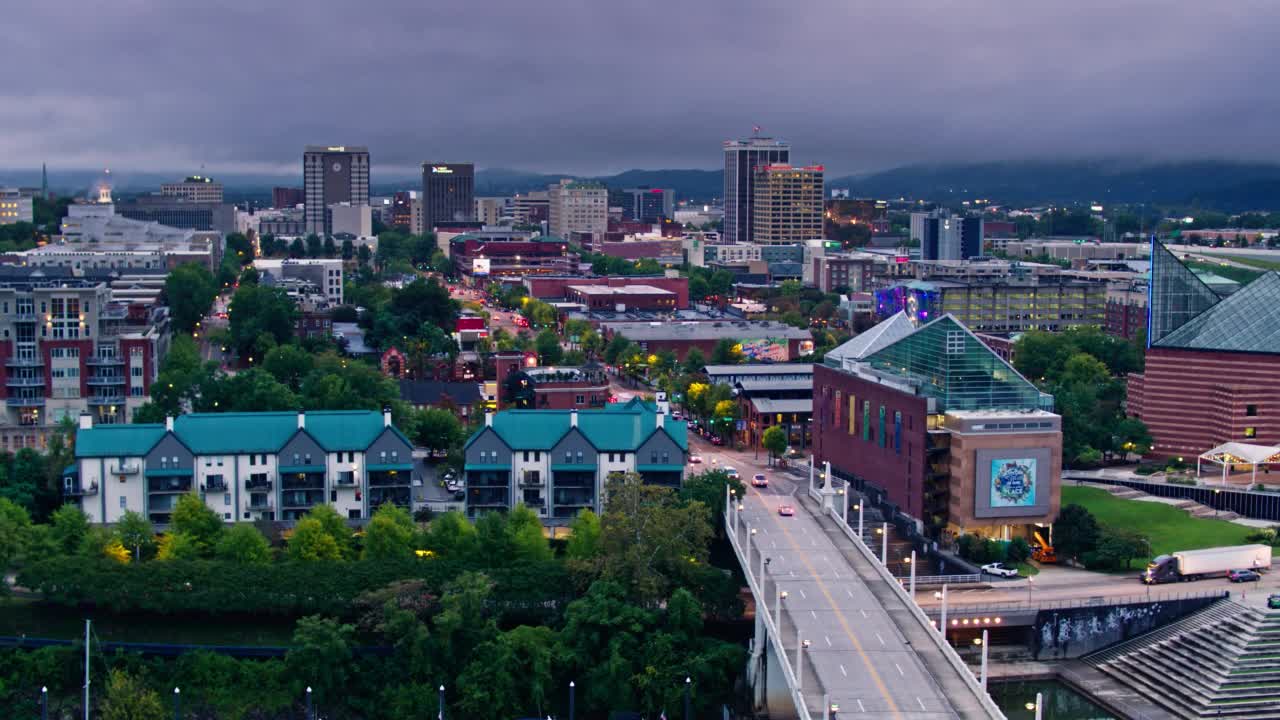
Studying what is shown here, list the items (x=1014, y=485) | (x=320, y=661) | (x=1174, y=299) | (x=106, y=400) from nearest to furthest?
1. (x=320, y=661)
2. (x=1014, y=485)
3. (x=1174, y=299)
4. (x=106, y=400)

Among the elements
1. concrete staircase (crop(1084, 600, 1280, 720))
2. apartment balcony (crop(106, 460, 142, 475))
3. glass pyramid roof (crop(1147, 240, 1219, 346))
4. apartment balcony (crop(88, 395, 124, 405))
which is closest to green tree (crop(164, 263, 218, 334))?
apartment balcony (crop(88, 395, 124, 405))

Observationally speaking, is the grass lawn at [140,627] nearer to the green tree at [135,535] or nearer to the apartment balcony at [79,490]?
the green tree at [135,535]

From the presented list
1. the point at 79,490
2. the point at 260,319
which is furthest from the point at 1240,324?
the point at 260,319

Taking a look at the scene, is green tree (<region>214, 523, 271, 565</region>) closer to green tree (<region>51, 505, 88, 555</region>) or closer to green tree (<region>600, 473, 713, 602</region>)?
green tree (<region>51, 505, 88, 555</region>)

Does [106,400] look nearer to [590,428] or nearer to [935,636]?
[590,428]

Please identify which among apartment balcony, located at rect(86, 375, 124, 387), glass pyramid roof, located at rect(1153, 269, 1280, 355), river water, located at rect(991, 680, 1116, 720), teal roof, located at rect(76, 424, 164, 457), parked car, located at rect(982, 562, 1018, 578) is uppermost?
glass pyramid roof, located at rect(1153, 269, 1280, 355)

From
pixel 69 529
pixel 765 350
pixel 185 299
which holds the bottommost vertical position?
pixel 69 529

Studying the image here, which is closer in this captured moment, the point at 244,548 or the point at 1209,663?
the point at 1209,663
